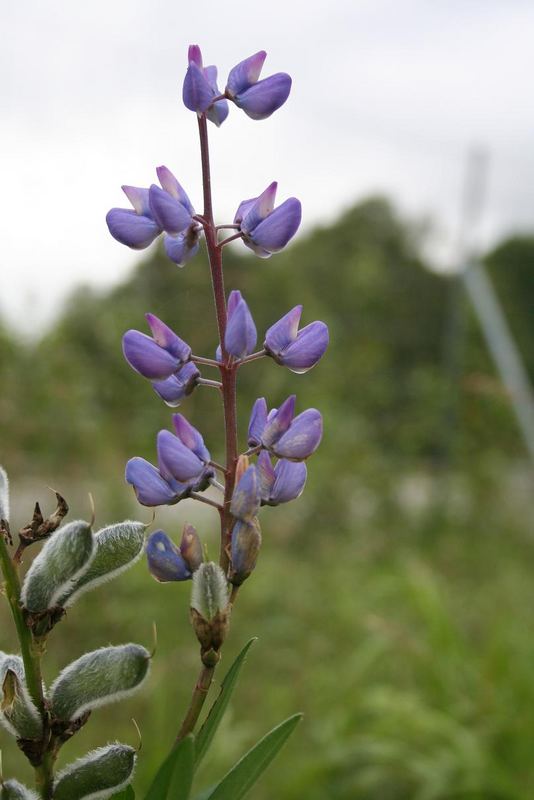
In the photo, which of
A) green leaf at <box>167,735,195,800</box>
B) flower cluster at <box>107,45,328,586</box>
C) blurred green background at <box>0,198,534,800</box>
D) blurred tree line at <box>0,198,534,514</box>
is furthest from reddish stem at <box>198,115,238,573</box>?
blurred tree line at <box>0,198,534,514</box>

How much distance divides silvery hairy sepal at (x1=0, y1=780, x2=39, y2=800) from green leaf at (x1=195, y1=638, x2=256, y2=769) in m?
0.11

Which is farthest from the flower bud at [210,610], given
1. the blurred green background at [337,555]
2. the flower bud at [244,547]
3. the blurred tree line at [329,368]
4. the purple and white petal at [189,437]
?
the blurred tree line at [329,368]

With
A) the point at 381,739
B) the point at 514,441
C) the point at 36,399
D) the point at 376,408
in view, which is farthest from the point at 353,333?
the point at 381,739

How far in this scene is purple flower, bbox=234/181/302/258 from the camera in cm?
67

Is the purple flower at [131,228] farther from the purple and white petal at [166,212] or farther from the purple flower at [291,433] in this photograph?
the purple flower at [291,433]

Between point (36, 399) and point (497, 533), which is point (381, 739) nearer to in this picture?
Result: point (36, 399)

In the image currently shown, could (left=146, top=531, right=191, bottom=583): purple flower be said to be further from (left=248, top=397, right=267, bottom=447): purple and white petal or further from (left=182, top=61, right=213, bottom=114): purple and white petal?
(left=182, top=61, right=213, bottom=114): purple and white petal

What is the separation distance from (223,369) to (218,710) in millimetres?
236

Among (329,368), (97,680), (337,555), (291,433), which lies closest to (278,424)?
(291,433)

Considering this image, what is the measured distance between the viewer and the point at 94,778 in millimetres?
554

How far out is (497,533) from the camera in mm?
6449

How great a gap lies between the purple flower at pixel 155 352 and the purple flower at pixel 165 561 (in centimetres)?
12

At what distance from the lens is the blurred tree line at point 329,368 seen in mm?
4121

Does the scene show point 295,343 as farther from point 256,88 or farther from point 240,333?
point 256,88
